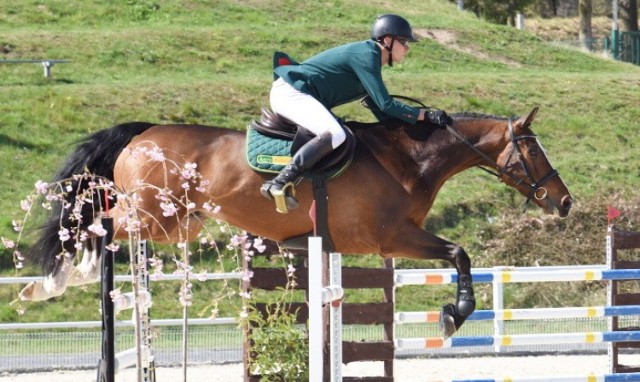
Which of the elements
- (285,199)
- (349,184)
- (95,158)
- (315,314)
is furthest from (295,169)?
(315,314)

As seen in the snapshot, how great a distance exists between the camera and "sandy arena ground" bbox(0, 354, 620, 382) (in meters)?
9.66

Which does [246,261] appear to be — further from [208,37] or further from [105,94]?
[208,37]

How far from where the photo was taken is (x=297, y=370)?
7.37m

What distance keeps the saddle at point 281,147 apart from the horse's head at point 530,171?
1.10 m

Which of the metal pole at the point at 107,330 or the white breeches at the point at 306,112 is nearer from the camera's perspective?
the metal pole at the point at 107,330

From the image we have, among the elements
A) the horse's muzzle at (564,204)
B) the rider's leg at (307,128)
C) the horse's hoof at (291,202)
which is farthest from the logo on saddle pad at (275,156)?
the horse's muzzle at (564,204)

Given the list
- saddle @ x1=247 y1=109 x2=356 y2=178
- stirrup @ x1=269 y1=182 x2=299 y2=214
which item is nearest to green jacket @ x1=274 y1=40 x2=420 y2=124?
saddle @ x1=247 y1=109 x2=356 y2=178

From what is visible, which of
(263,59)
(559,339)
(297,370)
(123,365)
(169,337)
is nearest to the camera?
(123,365)

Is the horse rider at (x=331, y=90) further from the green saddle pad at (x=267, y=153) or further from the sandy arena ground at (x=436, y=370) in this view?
the sandy arena ground at (x=436, y=370)

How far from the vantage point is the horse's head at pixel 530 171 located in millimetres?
7754

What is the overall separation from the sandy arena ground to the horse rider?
2.76 meters

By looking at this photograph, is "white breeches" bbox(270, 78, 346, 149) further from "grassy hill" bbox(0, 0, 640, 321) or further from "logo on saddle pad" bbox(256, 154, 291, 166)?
"grassy hill" bbox(0, 0, 640, 321)

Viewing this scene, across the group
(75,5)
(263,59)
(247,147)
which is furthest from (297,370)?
(75,5)

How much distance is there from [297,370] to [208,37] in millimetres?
15670
